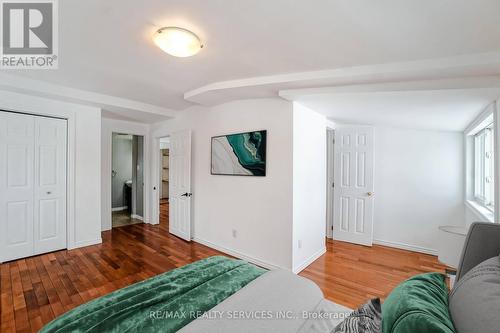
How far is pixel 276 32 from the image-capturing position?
1642mm

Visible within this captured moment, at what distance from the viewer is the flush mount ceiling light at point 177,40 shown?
5.36 feet

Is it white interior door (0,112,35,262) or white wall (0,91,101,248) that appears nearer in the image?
white interior door (0,112,35,262)

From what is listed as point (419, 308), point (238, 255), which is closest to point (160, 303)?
point (419, 308)

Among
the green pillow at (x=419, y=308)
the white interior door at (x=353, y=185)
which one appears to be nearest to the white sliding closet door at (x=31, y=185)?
the green pillow at (x=419, y=308)

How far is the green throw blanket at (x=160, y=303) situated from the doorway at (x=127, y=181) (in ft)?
14.6

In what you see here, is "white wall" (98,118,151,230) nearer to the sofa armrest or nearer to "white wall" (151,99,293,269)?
"white wall" (151,99,293,269)

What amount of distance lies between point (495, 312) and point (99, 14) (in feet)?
7.85

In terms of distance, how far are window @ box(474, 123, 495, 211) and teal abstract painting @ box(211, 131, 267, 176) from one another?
105 inches

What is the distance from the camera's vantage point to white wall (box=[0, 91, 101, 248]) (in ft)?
11.6

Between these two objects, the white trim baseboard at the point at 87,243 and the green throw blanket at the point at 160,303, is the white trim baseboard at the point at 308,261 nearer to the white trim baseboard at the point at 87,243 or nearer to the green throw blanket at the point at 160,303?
the green throw blanket at the point at 160,303

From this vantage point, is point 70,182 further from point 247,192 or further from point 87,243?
point 247,192

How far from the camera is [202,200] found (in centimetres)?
390

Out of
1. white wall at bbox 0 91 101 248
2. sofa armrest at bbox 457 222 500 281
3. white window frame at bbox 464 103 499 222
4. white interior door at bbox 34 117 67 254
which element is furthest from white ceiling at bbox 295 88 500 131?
white interior door at bbox 34 117 67 254

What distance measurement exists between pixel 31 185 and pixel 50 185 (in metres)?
0.21
